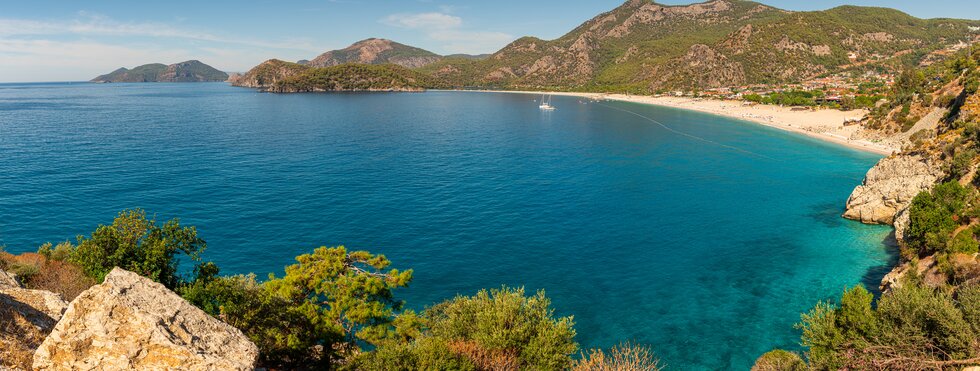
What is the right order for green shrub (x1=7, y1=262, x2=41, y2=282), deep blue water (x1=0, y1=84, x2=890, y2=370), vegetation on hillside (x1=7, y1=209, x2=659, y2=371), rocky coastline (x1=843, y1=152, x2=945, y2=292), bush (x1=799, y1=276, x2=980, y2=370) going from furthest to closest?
rocky coastline (x1=843, y1=152, x2=945, y2=292), deep blue water (x1=0, y1=84, x2=890, y2=370), green shrub (x1=7, y1=262, x2=41, y2=282), vegetation on hillside (x1=7, y1=209, x2=659, y2=371), bush (x1=799, y1=276, x2=980, y2=370)

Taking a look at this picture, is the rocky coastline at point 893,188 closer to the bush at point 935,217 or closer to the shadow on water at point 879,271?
the shadow on water at point 879,271

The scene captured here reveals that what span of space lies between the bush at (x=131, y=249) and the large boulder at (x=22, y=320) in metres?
8.93

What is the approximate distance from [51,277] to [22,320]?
57.7ft

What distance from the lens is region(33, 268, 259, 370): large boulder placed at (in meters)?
13.6

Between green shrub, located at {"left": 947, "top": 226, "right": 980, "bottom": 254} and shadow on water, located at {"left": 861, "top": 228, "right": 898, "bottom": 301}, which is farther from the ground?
green shrub, located at {"left": 947, "top": 226, "right": 980, "bottom": 254}

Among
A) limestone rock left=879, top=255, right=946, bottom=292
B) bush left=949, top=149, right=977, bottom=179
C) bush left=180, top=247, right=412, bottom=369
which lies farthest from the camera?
bush left=949, top=149, right=977, bottom=179

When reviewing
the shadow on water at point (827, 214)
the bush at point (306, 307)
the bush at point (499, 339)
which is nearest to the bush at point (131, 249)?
the bush at point (306, 307)

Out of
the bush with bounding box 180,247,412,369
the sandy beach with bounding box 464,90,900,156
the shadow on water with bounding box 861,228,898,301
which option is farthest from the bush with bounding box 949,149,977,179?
the bush with bounding box 180,247,412,369

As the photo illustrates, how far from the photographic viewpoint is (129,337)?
45.9 ft

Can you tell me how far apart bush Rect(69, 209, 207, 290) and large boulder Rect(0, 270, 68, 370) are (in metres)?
8.93

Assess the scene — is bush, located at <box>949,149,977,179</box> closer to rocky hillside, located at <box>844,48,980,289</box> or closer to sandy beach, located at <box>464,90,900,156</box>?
rocky hillside, located at <box>844,48,980,289</box>

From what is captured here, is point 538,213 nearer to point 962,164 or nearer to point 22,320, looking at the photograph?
point 962,164

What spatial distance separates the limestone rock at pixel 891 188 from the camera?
58.3 metres

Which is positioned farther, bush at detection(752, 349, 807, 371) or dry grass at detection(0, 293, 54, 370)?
bush at detection(752, 349, 807, 371)
